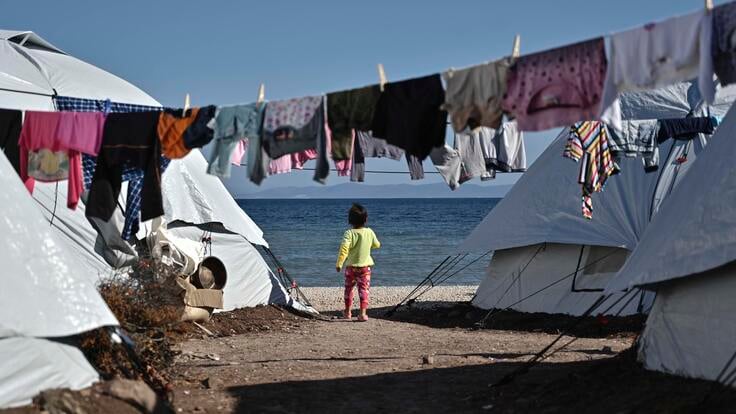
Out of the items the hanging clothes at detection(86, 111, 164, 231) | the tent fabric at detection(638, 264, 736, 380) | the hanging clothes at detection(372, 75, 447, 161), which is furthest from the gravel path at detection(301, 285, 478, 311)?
the tent fabric at detection(638, 264, 736, 380)

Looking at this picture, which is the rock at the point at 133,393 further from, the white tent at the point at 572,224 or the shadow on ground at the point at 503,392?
the white tent at the point at 572,224

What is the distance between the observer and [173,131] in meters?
9.27

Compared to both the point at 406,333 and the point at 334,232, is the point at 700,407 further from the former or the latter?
the point at 334,232

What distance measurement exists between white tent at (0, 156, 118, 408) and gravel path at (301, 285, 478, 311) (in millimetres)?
10935

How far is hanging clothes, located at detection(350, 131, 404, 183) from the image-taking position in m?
12.9

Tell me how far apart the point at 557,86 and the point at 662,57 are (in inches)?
35.7

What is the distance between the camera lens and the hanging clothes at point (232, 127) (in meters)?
8.99

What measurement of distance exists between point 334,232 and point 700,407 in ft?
181

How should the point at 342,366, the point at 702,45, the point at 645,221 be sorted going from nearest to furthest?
the point at 702,45 < the point at 342,366 < the point at 645,221

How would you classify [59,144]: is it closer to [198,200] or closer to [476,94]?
[476,94]

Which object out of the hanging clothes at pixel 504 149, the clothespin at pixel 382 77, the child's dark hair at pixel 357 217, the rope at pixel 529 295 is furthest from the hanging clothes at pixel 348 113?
the child's dark hair at pixel 357 217

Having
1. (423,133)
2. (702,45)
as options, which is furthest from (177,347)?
(702,45)

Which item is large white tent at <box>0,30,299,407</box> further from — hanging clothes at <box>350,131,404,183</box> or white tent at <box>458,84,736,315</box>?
white tent at <box>458,84,736,315</box>

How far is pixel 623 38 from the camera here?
7.00 meters
